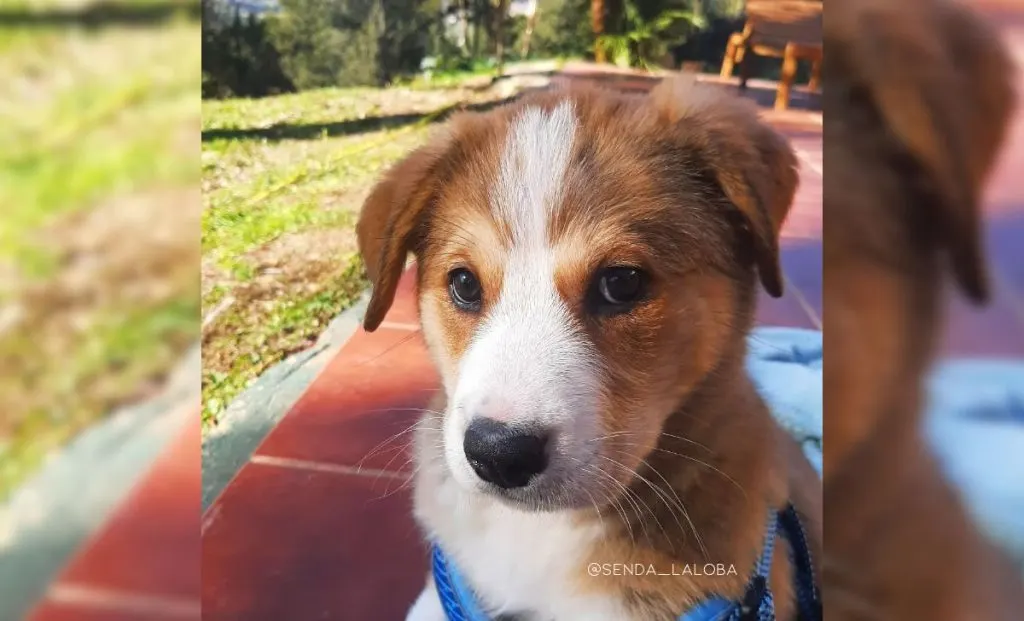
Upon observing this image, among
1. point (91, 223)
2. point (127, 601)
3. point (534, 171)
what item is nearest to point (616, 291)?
point (534, 171)

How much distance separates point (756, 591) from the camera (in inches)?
45.6

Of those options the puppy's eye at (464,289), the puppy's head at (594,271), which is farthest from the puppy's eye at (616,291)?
the puppy's eye at (464,289)

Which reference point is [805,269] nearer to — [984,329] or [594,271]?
[984,329]

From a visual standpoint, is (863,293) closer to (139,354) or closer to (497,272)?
(497,272)

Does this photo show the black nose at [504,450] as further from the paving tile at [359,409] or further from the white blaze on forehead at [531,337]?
the paving tile at [359,409]

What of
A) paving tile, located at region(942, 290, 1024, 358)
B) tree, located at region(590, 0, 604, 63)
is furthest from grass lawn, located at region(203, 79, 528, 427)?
paving tile, located at region(942, 290, 1024, 358)

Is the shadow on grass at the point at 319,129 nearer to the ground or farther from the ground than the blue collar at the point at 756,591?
farther from the ground

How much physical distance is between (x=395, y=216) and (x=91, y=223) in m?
0.56

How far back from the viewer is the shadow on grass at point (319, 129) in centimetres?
139

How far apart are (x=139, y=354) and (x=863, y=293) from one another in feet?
3.77

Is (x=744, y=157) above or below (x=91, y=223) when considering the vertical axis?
above

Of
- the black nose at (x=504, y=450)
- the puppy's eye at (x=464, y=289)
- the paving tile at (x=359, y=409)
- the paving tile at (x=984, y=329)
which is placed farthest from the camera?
the paving tile at (x=359, y=409)

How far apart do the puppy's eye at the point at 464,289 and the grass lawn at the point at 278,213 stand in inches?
11.4

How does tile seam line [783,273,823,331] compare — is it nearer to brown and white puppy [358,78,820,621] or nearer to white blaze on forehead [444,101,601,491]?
brown and white puppy [358,78,820,621]
